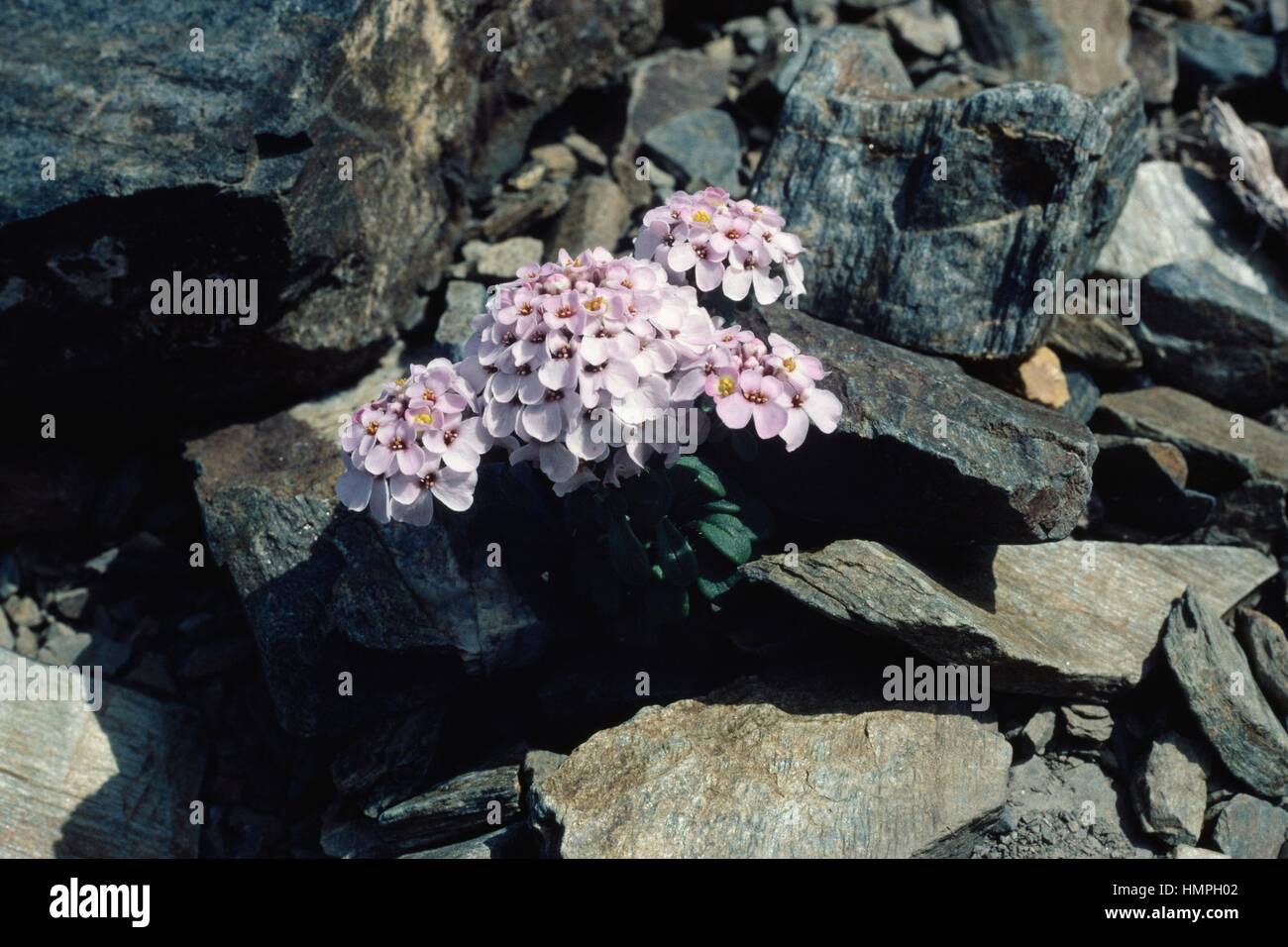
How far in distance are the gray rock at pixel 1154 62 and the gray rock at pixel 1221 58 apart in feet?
0.33

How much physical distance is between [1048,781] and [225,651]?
13.5ft

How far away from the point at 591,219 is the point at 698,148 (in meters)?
1.09

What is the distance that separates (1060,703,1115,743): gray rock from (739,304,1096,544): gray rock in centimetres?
84

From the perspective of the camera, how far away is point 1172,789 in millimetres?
5094

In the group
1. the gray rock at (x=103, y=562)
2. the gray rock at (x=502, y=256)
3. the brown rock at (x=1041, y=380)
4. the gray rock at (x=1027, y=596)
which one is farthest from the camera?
the gray rock at (x=502, y=256)

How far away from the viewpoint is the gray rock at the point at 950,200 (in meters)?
6.17

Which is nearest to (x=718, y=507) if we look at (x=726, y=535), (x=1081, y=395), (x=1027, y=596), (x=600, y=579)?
(x=726, y=535)

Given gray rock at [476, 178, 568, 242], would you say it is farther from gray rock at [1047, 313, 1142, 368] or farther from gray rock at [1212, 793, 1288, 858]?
gray rock at [1212, 793, 1288, 858]

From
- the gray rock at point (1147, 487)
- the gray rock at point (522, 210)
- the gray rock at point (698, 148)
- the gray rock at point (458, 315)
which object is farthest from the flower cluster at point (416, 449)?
the gray rock at point (698, 148)

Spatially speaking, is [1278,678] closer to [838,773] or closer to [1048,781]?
[1048,781]

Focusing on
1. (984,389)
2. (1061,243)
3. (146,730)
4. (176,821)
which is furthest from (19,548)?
(1061,243)

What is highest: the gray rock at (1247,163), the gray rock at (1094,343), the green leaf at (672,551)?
the gray rock at (1247,163)

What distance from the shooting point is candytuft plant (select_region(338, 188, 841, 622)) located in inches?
175

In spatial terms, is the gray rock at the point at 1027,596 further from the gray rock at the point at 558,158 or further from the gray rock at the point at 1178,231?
the gray rock at the point at 558,158
